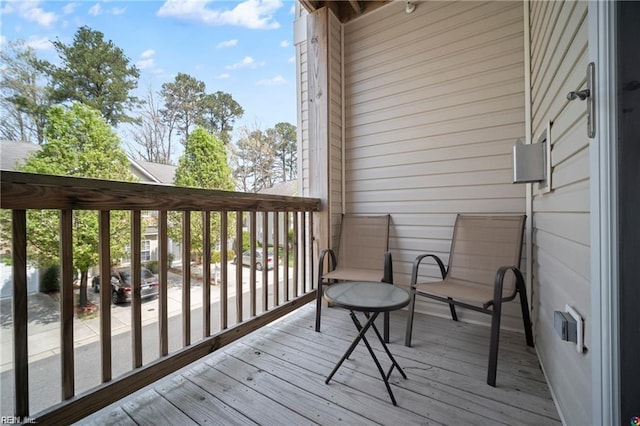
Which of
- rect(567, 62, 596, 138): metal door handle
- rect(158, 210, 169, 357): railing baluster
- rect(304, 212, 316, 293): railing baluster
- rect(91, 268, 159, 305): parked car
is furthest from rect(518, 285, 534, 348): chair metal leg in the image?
rect(91, 268, 159, 305): parked car

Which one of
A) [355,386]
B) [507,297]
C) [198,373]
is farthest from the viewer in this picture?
[507,297]

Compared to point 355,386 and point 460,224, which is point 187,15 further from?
point 355,386

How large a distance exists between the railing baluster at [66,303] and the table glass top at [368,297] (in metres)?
1.25

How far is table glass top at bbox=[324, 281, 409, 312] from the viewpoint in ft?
4.56

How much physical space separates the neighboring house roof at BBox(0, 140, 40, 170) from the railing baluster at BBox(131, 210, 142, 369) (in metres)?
1.68

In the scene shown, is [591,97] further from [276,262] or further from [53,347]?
[53,347]

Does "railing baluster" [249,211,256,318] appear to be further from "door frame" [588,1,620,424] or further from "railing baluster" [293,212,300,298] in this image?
"door frame" [588,1,620,424]

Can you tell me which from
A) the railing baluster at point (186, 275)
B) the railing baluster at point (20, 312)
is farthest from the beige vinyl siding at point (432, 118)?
the railing baluster at point (20, 312)

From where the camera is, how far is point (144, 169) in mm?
3414

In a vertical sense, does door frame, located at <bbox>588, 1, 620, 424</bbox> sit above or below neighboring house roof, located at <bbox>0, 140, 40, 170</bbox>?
below

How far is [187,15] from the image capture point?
160 inches

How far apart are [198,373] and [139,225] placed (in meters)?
1.04

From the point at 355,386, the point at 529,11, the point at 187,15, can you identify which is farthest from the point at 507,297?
the point at 187,15

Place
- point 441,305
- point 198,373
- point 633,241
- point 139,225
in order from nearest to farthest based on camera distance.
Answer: point 633,241, point 139,225, point 198,373, point 441,305
